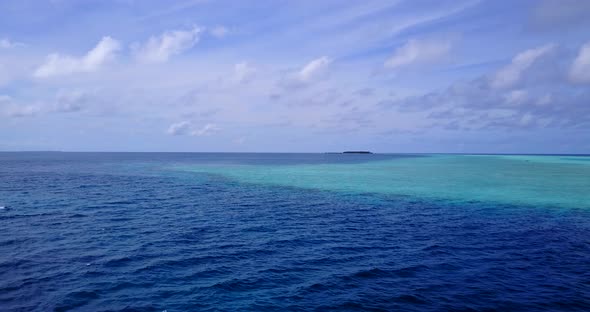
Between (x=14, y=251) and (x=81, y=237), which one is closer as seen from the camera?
(x=14, y=251)

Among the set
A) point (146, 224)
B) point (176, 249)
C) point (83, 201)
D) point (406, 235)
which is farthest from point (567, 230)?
point (83, 201)

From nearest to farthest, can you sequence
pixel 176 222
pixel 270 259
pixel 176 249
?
1. pixel 270 259
2. pixel 176 249
3. pixel 176 222

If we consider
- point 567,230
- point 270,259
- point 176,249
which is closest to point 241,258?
point 270,259

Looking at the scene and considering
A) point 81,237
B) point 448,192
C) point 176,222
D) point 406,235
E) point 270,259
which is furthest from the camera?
Answer: point 448,192

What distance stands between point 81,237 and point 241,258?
41.1ft

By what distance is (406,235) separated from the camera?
2839cm

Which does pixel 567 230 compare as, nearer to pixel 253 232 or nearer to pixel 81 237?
pixel 253 232

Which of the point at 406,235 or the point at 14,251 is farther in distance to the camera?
the point at 406,235

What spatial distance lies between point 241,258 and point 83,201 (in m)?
29.2

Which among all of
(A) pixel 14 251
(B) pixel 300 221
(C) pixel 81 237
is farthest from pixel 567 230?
(A) pixel 14 251

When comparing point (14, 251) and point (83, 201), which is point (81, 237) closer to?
point (14, 251)

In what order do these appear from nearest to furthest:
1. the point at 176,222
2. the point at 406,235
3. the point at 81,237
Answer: the point at 81,237 < the point at 406,235 < the point at 176,222

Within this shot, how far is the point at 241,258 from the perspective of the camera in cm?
2259

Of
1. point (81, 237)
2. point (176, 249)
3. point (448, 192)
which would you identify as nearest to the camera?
point (176, 249)
